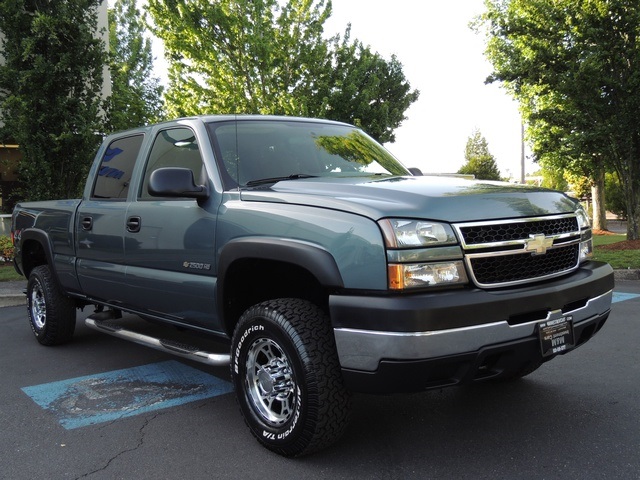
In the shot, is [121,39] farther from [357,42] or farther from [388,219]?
[388,219]

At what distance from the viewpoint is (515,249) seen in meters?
3.01

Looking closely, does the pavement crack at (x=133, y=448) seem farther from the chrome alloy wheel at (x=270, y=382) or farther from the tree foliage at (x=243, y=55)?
the tree foliage at (x=243, y=55)

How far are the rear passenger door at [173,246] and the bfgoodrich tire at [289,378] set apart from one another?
19.8 inches

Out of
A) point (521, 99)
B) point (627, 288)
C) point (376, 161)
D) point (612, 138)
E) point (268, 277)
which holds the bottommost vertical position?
point (627, 288)

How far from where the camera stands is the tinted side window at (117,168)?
188 inches

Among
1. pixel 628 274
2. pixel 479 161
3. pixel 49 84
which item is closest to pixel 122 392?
pixel 628 274

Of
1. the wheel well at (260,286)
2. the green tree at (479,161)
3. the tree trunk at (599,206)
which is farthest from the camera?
the green tree at (479,161)

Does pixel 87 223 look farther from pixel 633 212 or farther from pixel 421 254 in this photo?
pixel 633 212

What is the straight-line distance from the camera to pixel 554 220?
3314mm

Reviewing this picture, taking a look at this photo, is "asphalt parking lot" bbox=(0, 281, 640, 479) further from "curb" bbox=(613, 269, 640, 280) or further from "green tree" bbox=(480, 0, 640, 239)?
"green tree" bbox=(480, 0, 640, 239)

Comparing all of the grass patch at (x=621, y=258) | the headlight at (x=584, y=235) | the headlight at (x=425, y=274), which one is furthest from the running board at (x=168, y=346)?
the grass patch at (x=621, y=258)

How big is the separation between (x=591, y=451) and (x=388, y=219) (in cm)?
166

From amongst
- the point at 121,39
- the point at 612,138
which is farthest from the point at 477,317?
the point at 121,39

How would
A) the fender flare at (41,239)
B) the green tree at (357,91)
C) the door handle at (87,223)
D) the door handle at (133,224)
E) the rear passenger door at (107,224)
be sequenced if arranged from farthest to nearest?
the green tree at (357,91), the fender flare at (41,239), the door handle at (87,223), the rear passenger door at (107,224), the door handle at (133,224)
